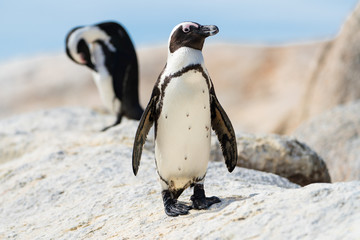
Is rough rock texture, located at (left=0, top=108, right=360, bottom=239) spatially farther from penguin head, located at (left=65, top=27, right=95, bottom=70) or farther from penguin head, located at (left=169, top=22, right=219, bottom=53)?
penguin head, located at (left=65, top=27, right=95, bottom=70)

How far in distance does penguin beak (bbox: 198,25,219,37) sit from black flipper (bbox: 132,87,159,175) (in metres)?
0.44

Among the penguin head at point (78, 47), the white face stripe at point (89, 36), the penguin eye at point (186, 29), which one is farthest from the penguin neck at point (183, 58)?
the penguin head at point (78, 47)

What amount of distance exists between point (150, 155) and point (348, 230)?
9.88 ft

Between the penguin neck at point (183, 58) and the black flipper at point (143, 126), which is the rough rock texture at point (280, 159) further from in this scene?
the penguin neck at point (183, 58)

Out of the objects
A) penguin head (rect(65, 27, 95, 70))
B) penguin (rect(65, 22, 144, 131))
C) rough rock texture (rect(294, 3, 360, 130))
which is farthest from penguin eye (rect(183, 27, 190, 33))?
rough rock texture (rect(294, 3, 360, 130))

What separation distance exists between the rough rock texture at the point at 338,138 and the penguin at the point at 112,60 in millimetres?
2216

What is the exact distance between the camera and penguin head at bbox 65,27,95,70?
8031mm

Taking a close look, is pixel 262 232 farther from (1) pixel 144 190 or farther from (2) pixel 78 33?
(2) pixel 78 33

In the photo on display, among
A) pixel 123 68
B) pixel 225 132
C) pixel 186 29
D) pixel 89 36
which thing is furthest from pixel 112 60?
pixel 186 29

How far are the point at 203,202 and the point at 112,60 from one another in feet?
14.7

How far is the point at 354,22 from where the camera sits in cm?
1127

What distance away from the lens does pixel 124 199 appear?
433cm

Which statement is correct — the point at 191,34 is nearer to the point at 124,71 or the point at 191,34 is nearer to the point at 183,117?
the point at 183,117

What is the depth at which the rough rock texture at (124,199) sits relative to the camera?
2.98 m
